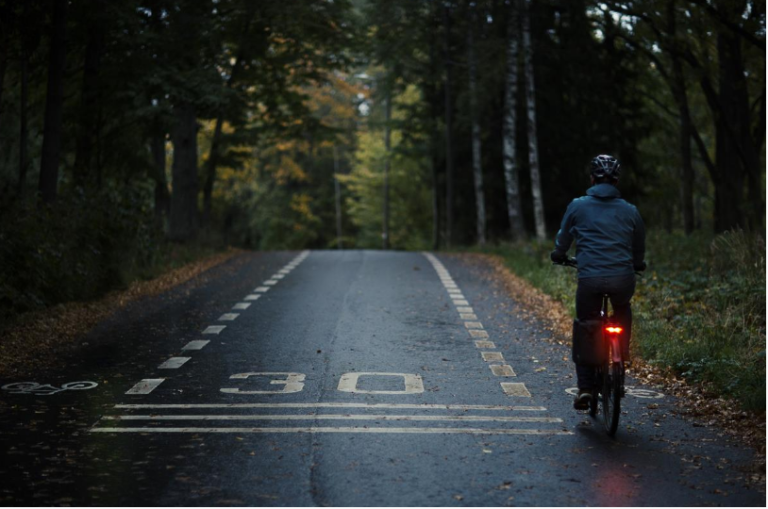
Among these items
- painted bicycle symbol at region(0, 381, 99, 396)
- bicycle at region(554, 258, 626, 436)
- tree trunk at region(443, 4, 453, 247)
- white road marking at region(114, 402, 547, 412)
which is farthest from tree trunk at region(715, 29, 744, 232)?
painted bicycle symbol at region(0, 381, 99, 396)

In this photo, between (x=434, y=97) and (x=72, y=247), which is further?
(x=434, y=97)

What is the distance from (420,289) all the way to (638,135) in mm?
21933

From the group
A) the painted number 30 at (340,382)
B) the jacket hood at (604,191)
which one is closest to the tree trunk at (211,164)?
the painted number 30 at (340,382)

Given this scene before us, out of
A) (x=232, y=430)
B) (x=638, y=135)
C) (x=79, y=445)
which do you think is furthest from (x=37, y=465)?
(x=638, y=135)

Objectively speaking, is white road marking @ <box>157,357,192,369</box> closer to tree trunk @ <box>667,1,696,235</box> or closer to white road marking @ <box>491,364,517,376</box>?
white road marking @ <box>491,364,517,376</box>

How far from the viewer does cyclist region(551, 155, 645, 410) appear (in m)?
8.47

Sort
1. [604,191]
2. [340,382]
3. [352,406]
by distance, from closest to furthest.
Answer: [604,191], [352,406], [340,382]

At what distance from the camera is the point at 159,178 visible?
96.9 ft

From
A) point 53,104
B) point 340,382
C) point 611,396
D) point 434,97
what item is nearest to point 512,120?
point 434,97

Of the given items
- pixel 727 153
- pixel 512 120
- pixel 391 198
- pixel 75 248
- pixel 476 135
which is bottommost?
pixel 75 248

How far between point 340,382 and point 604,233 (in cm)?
311

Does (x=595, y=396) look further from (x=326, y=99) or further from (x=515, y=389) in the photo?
(x=326, y=99)

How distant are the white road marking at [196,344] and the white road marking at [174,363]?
812mm

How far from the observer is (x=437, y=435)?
7.96m
